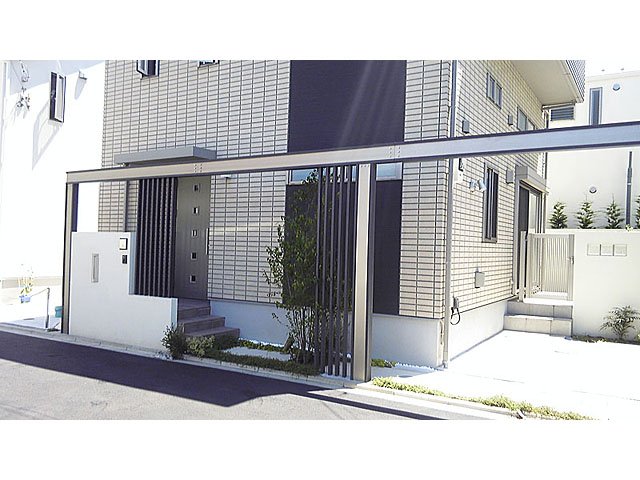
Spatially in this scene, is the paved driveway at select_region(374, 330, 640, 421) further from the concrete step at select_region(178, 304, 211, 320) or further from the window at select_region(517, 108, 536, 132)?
the window at select_region(517, 108, 536, 132)

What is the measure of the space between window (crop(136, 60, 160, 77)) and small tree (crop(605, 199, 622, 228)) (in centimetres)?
1308

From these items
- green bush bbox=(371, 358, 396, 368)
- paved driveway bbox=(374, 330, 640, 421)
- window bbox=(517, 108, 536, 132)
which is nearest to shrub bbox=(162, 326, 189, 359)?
green bush bbox=(371, 358, 396, 368)

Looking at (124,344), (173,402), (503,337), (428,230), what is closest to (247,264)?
(124,344)

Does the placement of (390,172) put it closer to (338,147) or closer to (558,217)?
(338,147)

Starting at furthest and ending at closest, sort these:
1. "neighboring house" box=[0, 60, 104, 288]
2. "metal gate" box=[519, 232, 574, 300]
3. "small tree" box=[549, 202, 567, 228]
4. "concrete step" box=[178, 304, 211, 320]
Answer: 1. "small tree" box=[549, 202, 567, 228]
2. "neighboring house" box=[0, 60, 104, 288]
3. "metal gate" box=[519, 232, 574, 300]
4. "concrete step" box=[178, 304, 211, 320]

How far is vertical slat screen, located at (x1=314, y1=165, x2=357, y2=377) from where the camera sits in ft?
22.8

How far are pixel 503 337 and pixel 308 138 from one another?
17.5 ft

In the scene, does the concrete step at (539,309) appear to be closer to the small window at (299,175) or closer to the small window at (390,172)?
the small window at (390,172)

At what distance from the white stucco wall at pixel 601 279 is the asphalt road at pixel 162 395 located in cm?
597

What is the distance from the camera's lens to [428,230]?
7809mm

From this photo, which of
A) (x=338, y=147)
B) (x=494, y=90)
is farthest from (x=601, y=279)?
(x=338, y=147)

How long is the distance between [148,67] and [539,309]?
31.4 feet

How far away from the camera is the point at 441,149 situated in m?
6.14

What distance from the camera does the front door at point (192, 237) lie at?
1029 cm
